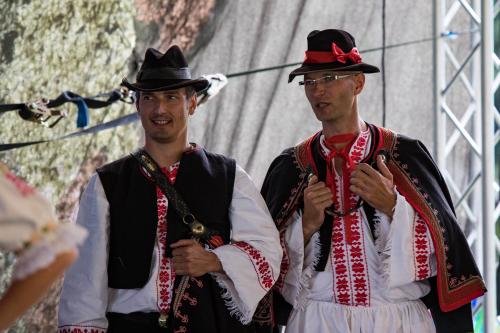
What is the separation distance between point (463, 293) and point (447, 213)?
1.03ft

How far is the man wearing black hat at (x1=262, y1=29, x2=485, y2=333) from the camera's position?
4.06 meters

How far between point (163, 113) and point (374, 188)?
846 mm

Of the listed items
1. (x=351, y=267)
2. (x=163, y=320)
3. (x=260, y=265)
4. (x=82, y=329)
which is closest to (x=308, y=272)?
(x=351, y=267)

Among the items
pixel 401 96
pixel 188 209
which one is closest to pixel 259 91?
pixel 401 96

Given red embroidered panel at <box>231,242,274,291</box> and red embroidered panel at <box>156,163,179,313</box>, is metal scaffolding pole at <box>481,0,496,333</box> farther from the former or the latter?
red embroidered panel at <box>156,163,179,313</box>

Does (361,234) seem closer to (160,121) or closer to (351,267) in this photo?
(351,267)

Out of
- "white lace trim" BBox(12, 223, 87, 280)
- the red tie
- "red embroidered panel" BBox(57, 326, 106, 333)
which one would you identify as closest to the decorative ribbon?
the red tie

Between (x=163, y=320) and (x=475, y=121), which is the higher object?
(x=475, y=121)

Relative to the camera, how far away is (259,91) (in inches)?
224

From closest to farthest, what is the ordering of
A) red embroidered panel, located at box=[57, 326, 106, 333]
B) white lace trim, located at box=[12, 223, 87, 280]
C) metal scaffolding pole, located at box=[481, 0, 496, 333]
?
white lace trim, located at box=[12, 223, 87, 280] → red embroidered panel, located at box=[57, 326, 106, 333] → metal scaffolding pole, located at box=[481, 0, 496, 333]

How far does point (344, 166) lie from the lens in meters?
4.19

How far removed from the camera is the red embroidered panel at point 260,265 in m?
3.87

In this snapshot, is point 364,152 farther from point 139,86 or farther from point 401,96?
point 401,96

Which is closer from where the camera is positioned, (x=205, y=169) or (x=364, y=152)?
(x=205, y=169)
